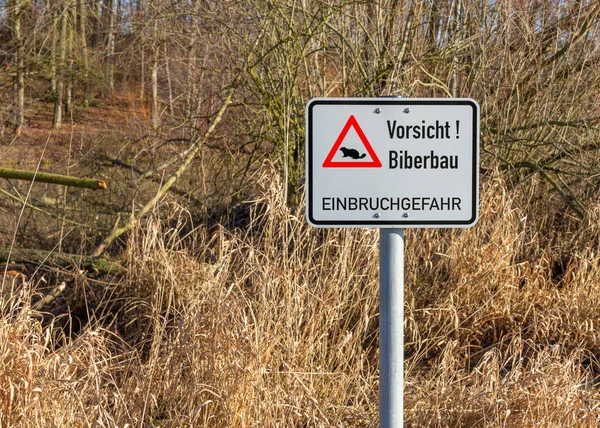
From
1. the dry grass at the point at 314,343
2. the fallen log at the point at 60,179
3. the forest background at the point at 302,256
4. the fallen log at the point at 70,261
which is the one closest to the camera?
the dry grass at the point at 314,343

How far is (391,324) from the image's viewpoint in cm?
200

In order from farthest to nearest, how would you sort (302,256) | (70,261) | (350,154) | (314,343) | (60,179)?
(70,261) < (60,179) < (302,256) < (314,343) < (350,154)

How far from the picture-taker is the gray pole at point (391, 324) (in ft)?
6.51

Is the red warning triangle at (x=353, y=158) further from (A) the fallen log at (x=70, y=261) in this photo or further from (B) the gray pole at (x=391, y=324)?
(A) the fallen log at (x=70, y=261)

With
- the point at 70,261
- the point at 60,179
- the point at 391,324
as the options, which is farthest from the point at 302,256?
the point at 391,324

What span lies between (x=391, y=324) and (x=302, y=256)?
8.78 ft

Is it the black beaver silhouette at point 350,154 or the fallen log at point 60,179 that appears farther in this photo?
the fallen log at point 60,179

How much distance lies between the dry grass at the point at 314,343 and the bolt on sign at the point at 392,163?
1.21 meters

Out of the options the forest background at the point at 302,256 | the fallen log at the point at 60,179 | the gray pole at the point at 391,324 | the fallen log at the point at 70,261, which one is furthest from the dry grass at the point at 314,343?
the gray pole at the point at 391,324

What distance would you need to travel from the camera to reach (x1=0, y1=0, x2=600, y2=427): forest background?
3084mm

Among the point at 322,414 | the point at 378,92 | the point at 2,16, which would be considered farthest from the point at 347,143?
the point at 2,16

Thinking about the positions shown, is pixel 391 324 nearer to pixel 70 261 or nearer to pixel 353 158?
pixel 353 158

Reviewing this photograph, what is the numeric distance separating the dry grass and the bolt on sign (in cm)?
121

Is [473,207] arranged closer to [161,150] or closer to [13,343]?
[13,343]
